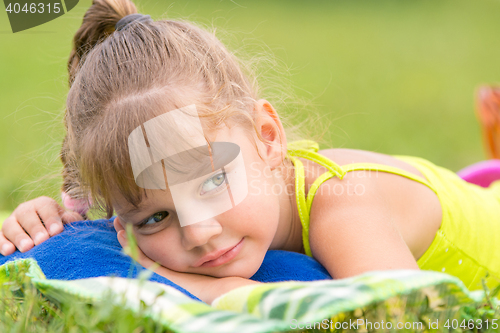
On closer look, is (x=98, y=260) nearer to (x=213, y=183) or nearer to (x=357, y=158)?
(x=213, y=183)

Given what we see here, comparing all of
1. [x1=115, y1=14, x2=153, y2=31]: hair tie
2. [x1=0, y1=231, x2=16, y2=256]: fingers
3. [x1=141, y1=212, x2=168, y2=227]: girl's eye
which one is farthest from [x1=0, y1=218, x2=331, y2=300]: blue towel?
[x1=115, y1=14, x2=153, y2=31]: hair tie

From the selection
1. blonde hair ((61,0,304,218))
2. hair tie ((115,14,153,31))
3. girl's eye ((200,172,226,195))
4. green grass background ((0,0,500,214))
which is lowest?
green grass background ((0,0,500,214))

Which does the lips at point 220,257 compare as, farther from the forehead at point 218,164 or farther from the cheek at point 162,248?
the forehead at point 218,164

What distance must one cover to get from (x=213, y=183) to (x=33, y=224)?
2.43 ft

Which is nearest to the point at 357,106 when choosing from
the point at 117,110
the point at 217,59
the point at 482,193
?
the point at 482,193

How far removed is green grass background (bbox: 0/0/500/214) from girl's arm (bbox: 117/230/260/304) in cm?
68

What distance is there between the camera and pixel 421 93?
17.9 feet

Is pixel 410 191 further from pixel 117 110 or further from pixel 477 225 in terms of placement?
pixel 117 110

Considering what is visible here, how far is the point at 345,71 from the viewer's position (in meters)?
6.33

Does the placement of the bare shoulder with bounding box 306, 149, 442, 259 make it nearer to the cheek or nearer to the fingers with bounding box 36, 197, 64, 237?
the cheek

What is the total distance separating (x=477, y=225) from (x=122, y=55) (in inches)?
58.8

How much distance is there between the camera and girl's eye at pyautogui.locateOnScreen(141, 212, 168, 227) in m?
1.35

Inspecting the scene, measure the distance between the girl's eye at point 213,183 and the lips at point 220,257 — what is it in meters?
0.17

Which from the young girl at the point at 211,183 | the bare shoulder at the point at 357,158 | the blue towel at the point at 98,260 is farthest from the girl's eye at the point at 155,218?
the bare shoulder at the point at 357,158
